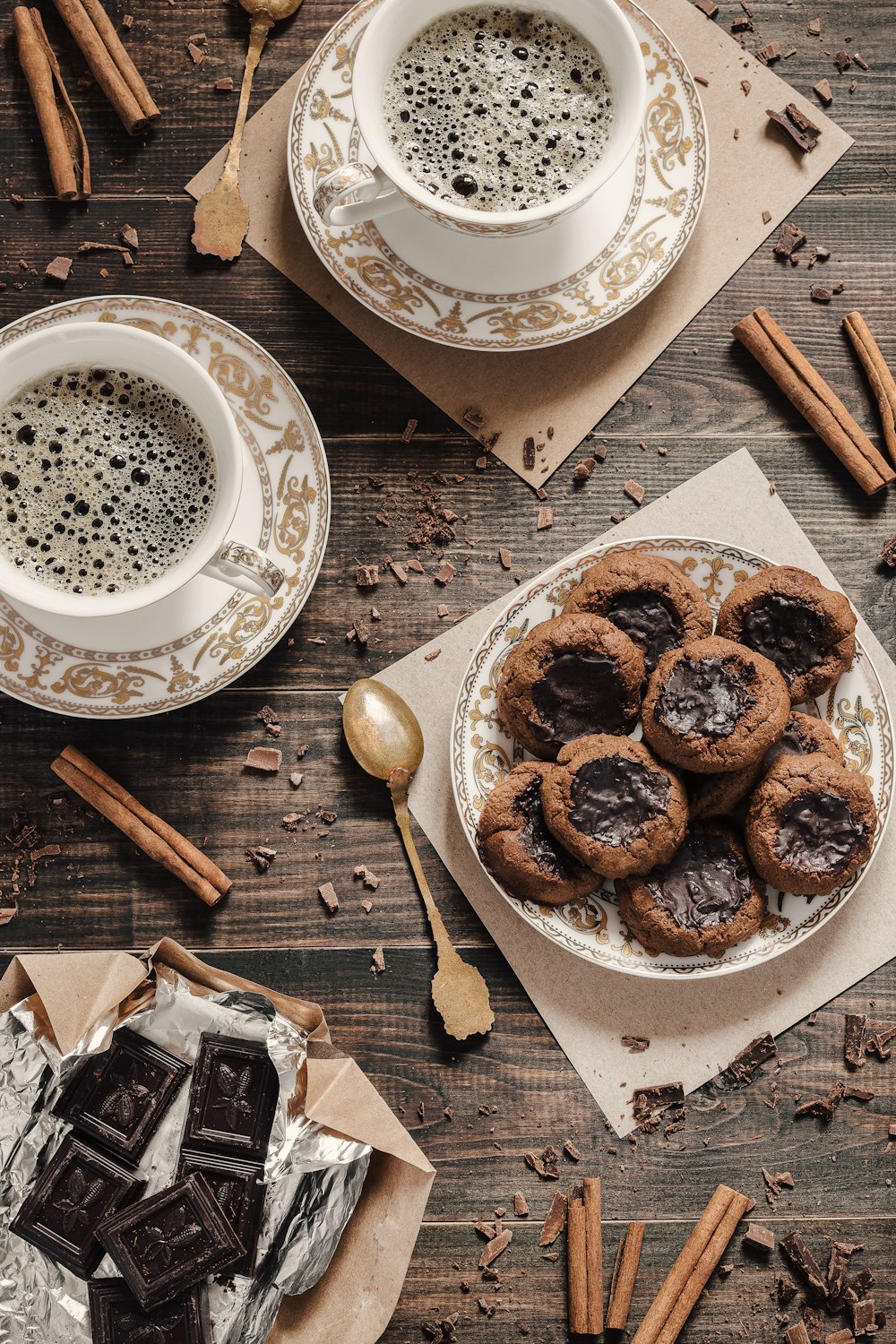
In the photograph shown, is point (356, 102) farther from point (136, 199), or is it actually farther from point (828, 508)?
point (828, 508)

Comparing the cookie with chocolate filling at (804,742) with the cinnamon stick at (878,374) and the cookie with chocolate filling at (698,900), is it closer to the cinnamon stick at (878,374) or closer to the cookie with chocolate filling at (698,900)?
the cookie with chocolate filling at (698,900)

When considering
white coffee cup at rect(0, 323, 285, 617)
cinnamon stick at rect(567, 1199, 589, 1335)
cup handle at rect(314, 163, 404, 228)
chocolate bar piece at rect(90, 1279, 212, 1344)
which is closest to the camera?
white coffee cup at rect(0, 323, 285, 617)

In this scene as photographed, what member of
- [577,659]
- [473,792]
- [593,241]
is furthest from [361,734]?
[593,241]

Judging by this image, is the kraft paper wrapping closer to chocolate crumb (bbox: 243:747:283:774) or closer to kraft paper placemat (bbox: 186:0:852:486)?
chocolate crumb (bbox: 243:747:283:774)

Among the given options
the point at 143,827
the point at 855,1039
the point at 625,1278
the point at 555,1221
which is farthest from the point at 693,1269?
the point at 143,827

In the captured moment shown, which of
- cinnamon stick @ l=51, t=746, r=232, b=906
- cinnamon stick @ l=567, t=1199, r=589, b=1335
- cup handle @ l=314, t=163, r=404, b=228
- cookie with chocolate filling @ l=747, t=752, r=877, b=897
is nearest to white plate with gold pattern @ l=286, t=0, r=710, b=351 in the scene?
cup handle @ l=314, t=163, r=404, b=228
